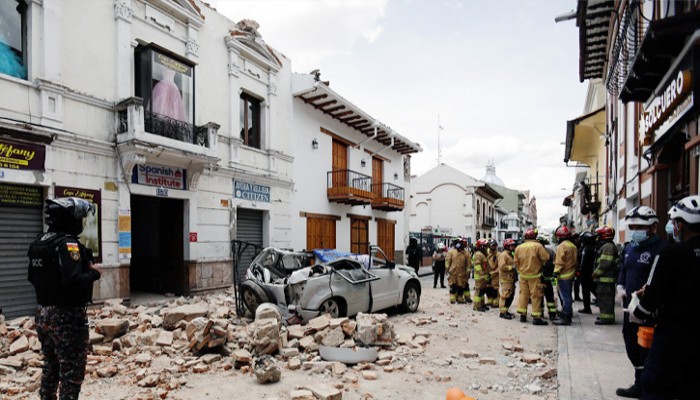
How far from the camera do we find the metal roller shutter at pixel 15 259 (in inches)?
297

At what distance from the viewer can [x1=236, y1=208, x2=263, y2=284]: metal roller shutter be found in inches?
511

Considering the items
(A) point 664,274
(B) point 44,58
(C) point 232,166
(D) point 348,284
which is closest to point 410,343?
(D) point 348,284

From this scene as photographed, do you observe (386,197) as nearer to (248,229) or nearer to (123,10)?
(248,229)

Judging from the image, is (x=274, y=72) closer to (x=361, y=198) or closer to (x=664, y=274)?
(x=361, y=198)

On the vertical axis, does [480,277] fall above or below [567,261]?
below

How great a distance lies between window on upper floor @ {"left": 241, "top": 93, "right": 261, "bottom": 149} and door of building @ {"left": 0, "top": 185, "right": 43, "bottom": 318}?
21.1ft

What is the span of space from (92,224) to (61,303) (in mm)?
6209

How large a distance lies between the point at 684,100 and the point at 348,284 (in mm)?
5972

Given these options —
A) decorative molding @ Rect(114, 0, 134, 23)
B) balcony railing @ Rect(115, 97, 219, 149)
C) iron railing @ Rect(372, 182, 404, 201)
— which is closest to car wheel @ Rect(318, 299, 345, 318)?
balcony railing @ Rect(115, 97, 219, 149)

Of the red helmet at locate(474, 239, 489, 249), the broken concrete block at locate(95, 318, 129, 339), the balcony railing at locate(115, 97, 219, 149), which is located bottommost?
the broken concrete block at locate(95, 318, 129, 339)

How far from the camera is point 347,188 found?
17.0m

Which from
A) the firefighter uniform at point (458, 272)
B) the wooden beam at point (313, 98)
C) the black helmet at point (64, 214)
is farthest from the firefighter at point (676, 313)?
the wooden beam at point (313, 98)

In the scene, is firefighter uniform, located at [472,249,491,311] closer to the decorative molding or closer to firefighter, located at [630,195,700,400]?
firefighter, located at [630,195,700,400]

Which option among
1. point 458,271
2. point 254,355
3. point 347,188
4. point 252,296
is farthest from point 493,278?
point 347,188
